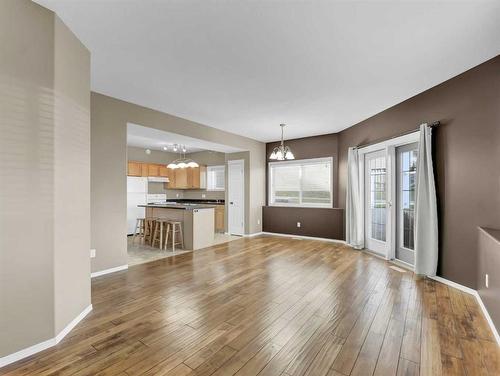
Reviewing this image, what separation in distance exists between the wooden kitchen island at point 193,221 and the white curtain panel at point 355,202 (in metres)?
3.31

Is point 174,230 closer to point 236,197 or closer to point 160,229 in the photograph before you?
point 160,229

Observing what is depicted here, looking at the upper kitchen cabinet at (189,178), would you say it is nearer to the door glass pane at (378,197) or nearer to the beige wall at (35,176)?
the door glass pane at (378,197)

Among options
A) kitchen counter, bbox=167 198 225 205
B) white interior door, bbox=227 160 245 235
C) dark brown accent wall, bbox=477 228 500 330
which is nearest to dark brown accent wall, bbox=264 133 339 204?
white interior door, bbox=227 160 245 235

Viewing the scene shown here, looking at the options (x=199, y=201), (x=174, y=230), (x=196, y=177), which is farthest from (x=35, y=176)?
(x=199, y=201)

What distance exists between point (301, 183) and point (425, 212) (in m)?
3.58

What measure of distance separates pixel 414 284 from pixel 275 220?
4.20 meters

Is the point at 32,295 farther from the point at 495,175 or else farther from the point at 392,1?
the point at 495,175

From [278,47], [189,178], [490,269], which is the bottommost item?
[490,269]

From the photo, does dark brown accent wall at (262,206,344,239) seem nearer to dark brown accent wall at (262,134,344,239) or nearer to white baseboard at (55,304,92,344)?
dark brown accent wall at (262,134,344,239)

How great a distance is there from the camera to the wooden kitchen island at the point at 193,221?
5.57 m

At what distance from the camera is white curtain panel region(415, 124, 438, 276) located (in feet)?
11.7

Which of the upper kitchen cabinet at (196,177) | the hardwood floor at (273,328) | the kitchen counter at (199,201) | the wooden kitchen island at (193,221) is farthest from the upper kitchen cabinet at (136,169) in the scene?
the hardwood floor at (273,328)

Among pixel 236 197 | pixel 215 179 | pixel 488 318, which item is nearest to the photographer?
pixel 488 318

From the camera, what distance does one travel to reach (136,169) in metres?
7.79
